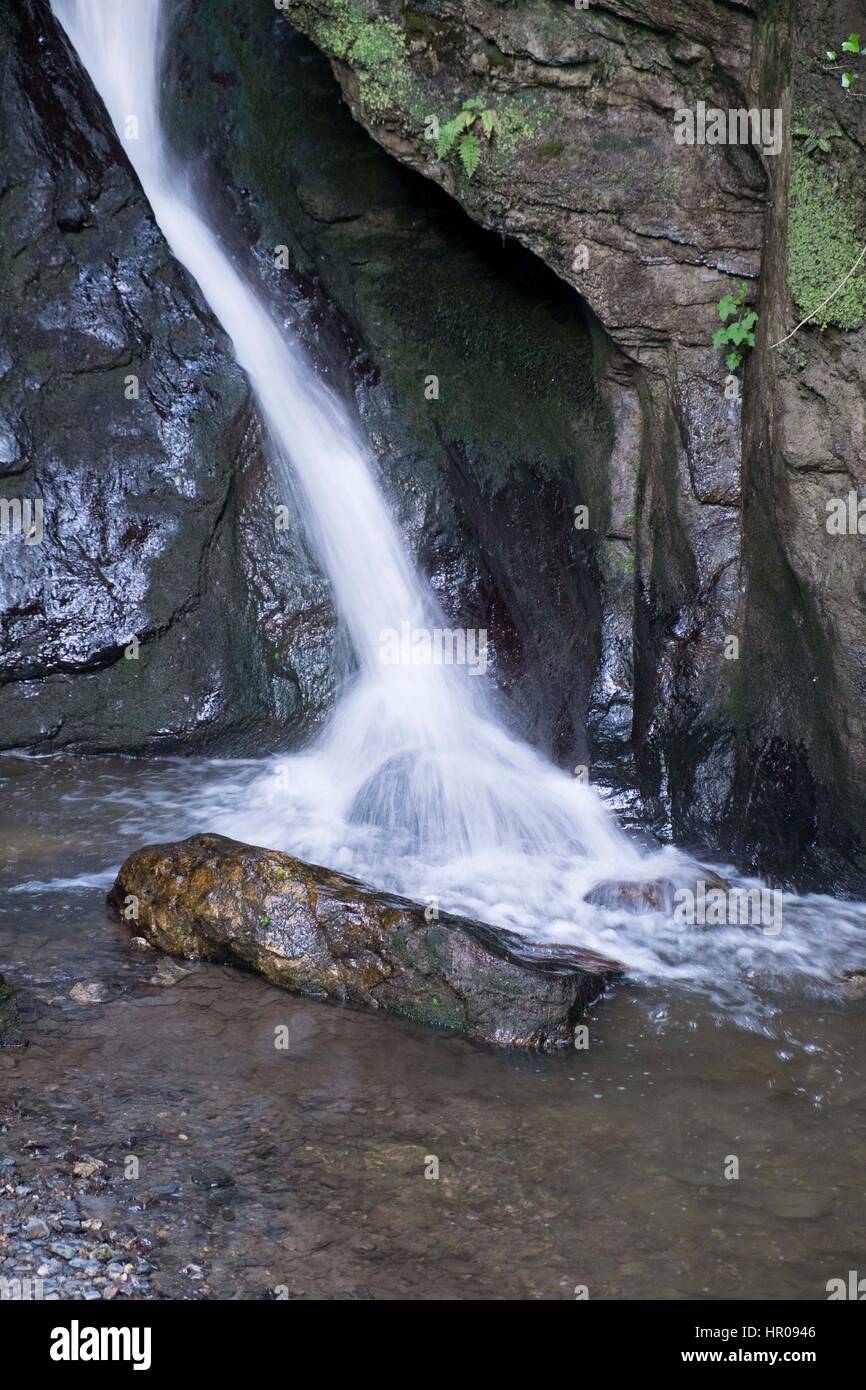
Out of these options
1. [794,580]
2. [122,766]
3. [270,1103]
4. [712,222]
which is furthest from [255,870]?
[712,222]

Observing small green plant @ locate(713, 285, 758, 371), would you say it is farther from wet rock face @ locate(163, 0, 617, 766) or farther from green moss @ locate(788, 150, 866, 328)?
wet rock face @ locate(163, 0, 617, 766)

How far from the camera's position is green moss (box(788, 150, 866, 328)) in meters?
6.09

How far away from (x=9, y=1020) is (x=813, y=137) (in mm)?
5495

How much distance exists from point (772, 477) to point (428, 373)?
3103 mm

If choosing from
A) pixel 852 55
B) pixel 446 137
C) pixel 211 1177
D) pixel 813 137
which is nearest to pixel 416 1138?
pixel 211 1177

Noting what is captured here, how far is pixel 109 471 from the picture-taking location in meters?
8.41

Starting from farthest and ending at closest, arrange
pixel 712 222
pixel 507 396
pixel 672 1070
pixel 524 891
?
pixel 507 396 → pixel 712 222 → pixel 524 891 → pixel 672 1070

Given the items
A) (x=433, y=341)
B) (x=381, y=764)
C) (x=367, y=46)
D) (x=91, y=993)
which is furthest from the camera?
(x=433, y=341)

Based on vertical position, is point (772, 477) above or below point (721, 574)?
above

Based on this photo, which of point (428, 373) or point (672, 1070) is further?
point (428, 373)

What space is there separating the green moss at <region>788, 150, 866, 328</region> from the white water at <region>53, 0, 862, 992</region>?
3.08 metres

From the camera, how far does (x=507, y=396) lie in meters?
8.88

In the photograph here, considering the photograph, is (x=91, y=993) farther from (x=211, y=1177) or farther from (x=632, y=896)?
(x=632, y=896)

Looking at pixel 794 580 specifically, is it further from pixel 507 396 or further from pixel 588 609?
pixel 507 396
